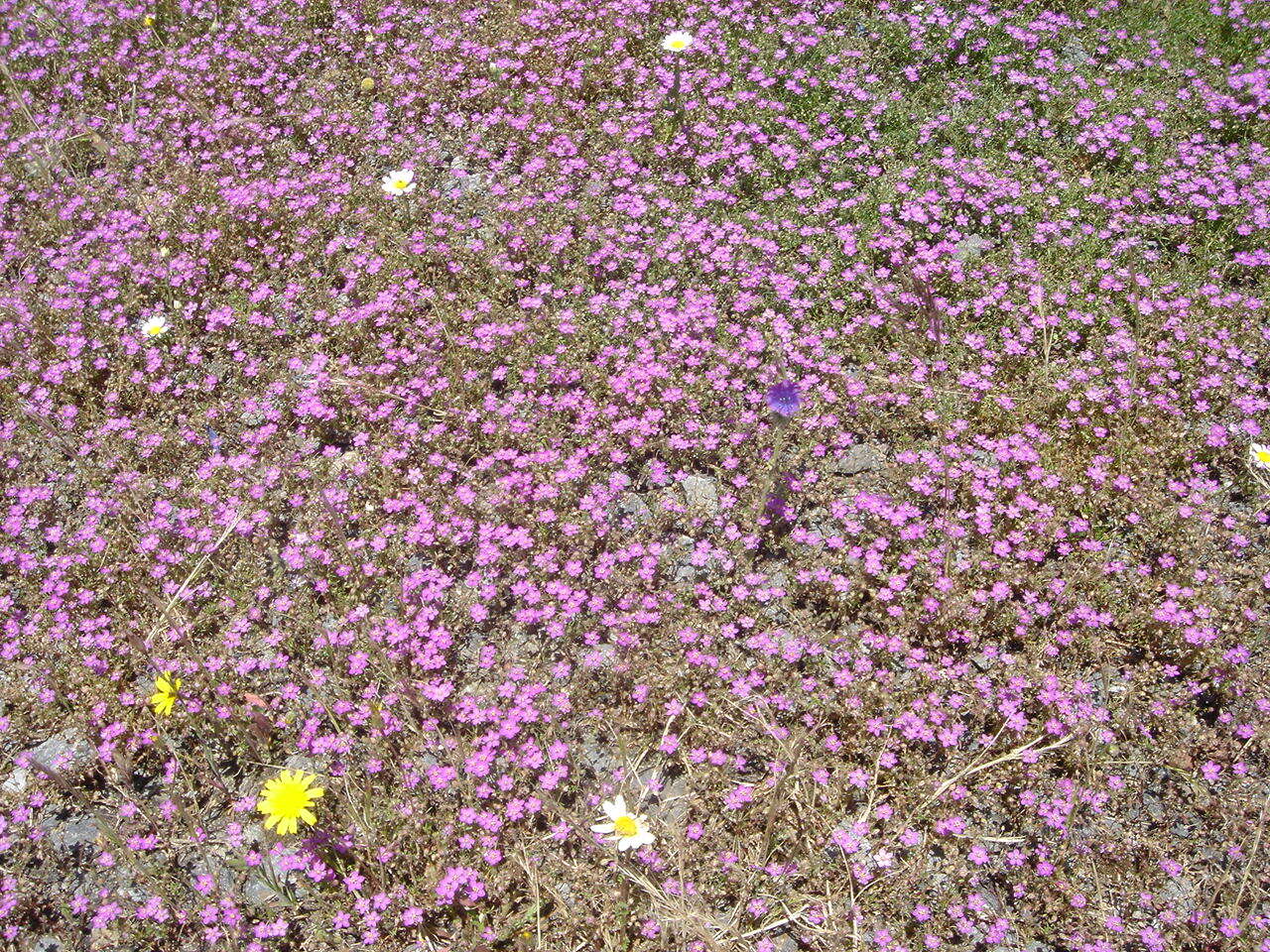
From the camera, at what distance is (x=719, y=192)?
598cm

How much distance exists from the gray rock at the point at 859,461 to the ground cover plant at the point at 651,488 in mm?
18

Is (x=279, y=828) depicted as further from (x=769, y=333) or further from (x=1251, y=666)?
(x=1251, y=666)

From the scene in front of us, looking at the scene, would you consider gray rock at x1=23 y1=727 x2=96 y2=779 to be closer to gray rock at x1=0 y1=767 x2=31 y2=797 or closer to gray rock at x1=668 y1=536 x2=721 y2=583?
gray rock at x1=0 y1=767 x2=31 y2=797

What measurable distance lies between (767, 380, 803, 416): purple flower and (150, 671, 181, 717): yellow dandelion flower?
3.20m

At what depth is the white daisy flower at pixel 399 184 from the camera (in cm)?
630

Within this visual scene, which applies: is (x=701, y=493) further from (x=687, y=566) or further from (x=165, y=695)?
(x=165, y=695)

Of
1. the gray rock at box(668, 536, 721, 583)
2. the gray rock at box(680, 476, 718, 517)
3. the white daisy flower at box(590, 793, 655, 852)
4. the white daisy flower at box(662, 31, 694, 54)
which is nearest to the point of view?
the white daisy flower at box(590, 793, 655, 852)

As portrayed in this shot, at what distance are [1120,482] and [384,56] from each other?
638 centimetres

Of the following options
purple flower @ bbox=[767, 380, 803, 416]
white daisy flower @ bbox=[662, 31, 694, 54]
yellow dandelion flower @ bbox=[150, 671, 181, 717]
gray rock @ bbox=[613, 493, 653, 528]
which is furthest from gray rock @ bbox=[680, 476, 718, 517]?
white daisy flower @ bbox=[662, 31, 694, 54]

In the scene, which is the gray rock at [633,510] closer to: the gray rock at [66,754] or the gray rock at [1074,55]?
the gray rock at [66,754]

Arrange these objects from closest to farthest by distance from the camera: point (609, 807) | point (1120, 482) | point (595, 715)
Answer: point (609, 807), point (595, 715), point (1120, 482)

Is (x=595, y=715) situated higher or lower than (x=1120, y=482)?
lower

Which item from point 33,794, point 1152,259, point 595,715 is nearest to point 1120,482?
point 1152,259

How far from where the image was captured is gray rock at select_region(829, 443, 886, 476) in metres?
4.93
